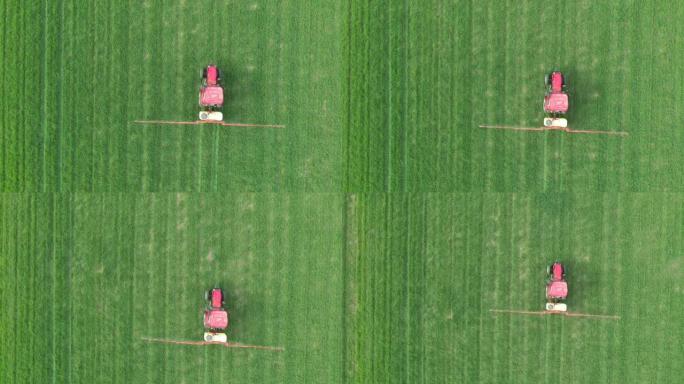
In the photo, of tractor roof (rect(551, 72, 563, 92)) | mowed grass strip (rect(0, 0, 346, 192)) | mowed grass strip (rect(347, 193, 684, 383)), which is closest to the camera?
tractor roof (rect(551, 72, 563, 92))

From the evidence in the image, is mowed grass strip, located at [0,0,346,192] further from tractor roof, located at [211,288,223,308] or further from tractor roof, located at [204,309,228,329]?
tractor roof, located at [204,309,228,329]

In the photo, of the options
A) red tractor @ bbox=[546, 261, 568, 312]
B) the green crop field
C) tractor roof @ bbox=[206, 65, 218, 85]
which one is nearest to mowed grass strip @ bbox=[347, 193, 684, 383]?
the green crop field

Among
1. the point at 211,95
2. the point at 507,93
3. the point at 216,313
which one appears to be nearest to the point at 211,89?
the point at 211,95

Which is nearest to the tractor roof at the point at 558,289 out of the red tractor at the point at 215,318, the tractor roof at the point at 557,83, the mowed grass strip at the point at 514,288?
the mowed grass strip at the point at 514,288

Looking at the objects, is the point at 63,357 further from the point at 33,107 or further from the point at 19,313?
the point at 33,107

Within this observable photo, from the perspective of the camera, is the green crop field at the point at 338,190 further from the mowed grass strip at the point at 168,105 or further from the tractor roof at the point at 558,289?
the tractor roof at the point at 558,289
